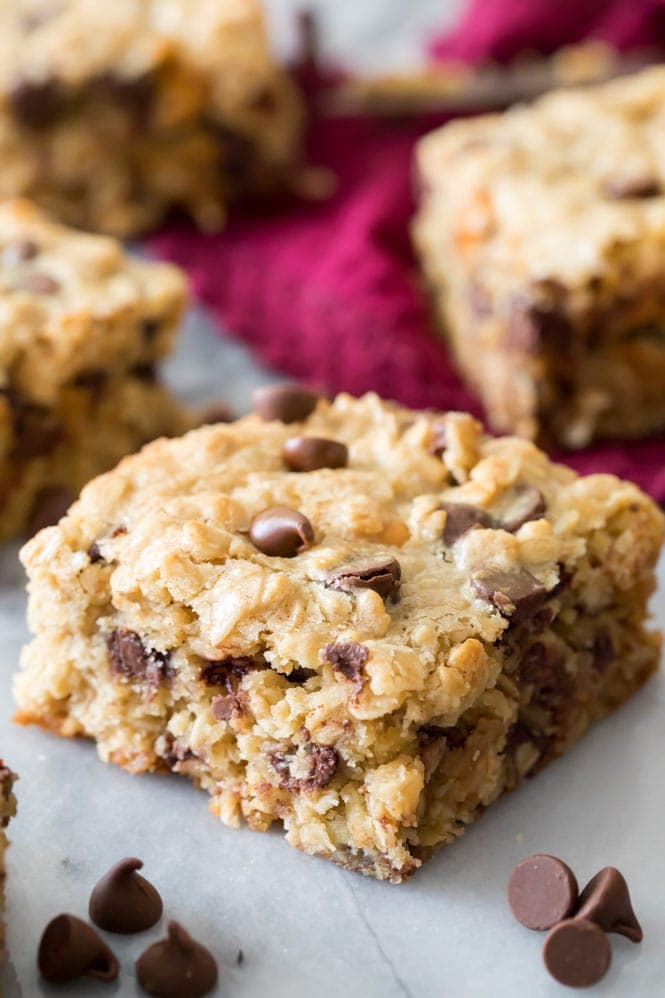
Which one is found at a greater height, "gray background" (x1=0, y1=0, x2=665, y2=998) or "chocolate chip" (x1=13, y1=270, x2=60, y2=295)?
"chocolate chip" (x1=13, y1=270, x2=60, y2=295)

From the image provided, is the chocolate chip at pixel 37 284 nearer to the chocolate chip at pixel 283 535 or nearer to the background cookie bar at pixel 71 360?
the background cookie bar at pixel 71 360

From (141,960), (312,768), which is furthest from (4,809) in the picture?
(312,768)

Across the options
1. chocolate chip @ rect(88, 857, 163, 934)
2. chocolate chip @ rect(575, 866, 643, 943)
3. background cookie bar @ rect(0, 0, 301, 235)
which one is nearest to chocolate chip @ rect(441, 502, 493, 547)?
chocolate chip @ rect(575, 866, 643, 943)

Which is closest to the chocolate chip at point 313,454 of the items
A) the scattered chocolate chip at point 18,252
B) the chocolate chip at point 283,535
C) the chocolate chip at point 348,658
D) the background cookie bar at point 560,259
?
the chocolate chip at point 283,535

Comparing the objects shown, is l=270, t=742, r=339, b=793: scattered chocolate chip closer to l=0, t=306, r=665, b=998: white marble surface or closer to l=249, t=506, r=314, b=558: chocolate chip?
l=0, t=306, r=665, b=998: white marble surface

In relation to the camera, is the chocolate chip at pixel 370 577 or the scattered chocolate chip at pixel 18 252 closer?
the chocolate chip at pixel 370 577
